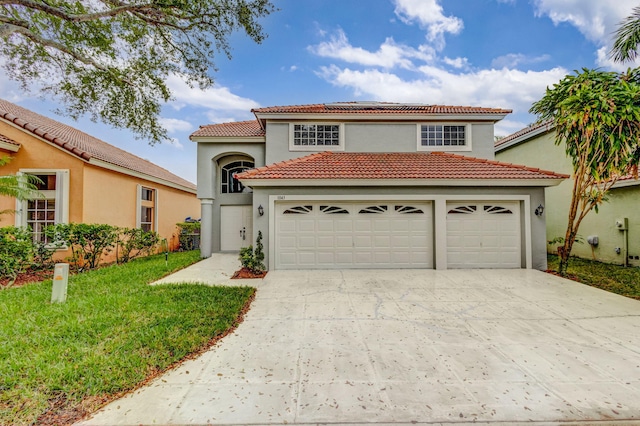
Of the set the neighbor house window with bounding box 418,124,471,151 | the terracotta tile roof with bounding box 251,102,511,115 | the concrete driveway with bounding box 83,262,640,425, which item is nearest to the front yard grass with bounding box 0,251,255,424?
the concrete driveway with bounding box 83,262,640,425

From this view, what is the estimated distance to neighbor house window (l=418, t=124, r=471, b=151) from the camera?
12.1 meters

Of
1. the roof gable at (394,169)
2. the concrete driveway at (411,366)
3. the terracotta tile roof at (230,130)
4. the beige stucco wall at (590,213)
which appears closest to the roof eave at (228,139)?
the terracotta tile roof at (230,130)

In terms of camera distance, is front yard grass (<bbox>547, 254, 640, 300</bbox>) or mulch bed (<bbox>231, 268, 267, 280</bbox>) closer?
front yard grass (<bbox>547, 254, 640, 300</bbox>)

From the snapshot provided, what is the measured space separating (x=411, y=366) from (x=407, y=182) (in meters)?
6.70

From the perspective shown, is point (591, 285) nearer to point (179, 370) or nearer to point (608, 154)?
point (608, 154)

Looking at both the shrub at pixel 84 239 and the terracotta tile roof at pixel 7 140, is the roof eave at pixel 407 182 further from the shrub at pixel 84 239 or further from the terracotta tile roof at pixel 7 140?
the terracotta tile roof at pixel 7 140

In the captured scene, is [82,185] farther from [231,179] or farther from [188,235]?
[188,235]

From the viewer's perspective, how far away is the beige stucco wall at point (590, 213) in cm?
1004

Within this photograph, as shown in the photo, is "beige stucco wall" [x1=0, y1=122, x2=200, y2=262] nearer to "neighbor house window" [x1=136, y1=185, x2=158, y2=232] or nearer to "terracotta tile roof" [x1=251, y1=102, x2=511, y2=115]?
"neighbor house window" [x1=136, y1=185, x2=158, y2=232]

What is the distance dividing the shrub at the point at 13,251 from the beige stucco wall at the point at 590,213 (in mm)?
17619

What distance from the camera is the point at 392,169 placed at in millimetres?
9812

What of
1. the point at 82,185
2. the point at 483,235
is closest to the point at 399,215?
the point at 483,235

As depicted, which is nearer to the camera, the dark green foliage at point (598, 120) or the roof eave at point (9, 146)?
the dark green foliage at point (598, 120)

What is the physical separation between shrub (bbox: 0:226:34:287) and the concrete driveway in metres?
6.86
